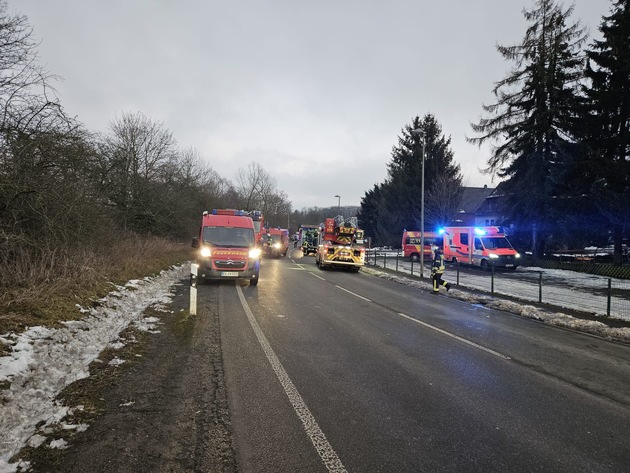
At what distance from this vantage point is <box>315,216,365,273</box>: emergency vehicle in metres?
23.1

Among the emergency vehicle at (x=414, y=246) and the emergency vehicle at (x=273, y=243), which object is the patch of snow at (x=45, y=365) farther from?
the emergency vehicle at (x=414, y=246)

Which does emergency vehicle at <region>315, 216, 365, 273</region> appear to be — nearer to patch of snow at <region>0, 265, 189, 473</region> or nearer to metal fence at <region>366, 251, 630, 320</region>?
metal fence at <region>366, 251, 630, 320</region>

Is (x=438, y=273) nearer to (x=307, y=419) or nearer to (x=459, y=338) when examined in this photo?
(x=459, y=338)

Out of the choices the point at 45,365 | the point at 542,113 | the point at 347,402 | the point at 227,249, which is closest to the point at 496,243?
the point at 542,113

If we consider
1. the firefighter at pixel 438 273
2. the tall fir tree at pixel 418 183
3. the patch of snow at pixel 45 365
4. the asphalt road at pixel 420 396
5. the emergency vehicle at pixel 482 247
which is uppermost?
the tall fir tree at pixel 418 183

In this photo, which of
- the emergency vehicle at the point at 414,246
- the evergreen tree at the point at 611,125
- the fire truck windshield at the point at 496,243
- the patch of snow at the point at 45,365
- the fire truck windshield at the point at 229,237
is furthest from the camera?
the emergency vehicle at the point at 414,246

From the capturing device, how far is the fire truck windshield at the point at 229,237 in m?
14.6

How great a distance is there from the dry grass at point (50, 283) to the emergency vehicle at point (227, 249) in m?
2.70

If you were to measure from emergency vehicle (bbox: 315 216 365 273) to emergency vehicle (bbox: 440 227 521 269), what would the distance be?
6.35 m

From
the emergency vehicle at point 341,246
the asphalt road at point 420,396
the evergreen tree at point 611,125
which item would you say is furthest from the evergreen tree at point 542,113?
the asphalt road at point 420,396

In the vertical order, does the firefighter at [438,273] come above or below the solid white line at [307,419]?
above

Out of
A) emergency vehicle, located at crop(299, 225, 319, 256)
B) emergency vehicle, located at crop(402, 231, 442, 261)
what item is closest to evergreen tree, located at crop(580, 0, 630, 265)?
emergency vehicle, located at crop(402, 231, 442, 261)

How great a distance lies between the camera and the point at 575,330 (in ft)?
29.5

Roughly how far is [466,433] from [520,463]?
547 millimetres
